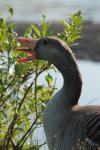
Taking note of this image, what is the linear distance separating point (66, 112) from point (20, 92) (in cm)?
90

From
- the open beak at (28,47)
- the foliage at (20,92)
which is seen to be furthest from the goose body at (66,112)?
the foliage at (20,92)

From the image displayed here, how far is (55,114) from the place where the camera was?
6184mm

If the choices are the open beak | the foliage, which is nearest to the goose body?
the open beak

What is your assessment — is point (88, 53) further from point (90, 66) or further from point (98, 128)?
point (98, 128)

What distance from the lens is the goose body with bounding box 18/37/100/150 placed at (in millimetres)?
5895

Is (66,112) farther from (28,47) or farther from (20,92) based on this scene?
(20,92)

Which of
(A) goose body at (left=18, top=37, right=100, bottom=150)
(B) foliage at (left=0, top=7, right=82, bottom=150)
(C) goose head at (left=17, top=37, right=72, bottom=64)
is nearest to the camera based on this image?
(A) goose body at (left=18, top=37, right=100, bottom=150)

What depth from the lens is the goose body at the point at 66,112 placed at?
232 inches

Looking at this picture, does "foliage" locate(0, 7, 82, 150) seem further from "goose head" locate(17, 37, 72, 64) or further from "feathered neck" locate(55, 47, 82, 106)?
"feathered neck" locate(55, 47, 82, 106)

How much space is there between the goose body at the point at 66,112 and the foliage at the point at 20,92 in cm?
24

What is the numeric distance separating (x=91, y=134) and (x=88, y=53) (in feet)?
47.0

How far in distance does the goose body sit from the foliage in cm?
24

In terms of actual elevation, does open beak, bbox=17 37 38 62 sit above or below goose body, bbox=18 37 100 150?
above

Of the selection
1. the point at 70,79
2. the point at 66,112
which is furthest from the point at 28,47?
the point at 66,112
